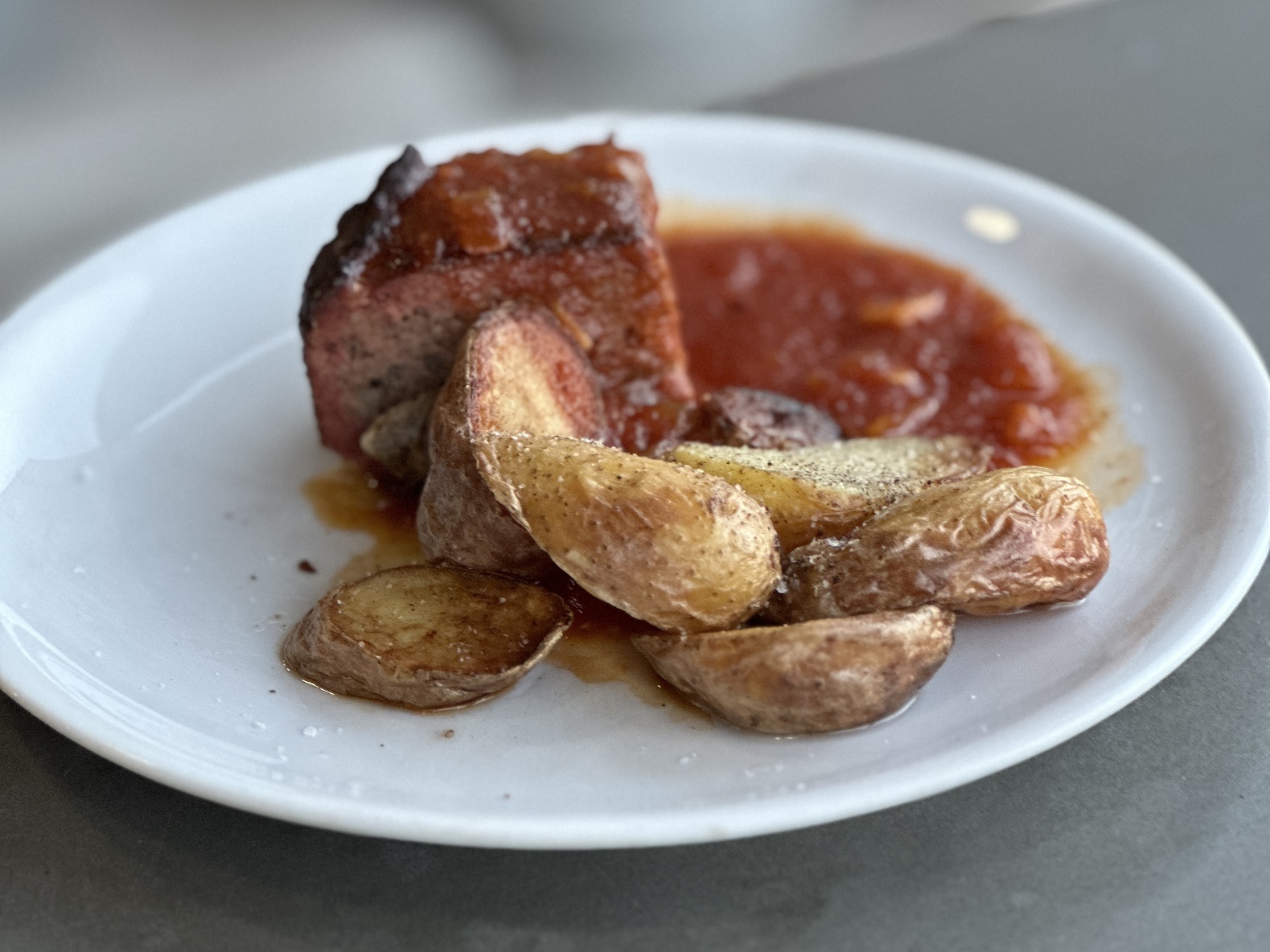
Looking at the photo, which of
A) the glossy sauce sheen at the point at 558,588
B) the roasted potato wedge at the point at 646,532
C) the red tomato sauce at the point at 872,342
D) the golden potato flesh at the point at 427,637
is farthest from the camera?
the red tomato sauce at the point at 872,342

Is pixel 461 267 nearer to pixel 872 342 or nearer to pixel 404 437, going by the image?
pixel 404 437

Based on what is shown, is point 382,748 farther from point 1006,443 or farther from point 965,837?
point 1006,443

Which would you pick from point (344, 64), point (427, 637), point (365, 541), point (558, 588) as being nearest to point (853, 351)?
point (558, 588)

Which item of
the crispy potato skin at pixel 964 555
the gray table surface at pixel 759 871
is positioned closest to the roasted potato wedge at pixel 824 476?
the crispy potato skin at pixel 964 555

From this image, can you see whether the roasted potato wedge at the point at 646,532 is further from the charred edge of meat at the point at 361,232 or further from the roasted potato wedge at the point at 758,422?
the charred edge of meat at the point at 361,232

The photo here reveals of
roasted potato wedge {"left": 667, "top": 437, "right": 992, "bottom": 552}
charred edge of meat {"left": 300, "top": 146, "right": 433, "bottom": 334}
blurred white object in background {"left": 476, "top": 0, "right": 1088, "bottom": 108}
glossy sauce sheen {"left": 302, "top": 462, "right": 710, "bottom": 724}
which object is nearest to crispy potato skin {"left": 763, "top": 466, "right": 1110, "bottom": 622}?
roasted potato wedge {"left": 667, "top": 437, "right": 992, "bottom": 552}

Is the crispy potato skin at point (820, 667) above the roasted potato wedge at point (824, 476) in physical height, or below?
below

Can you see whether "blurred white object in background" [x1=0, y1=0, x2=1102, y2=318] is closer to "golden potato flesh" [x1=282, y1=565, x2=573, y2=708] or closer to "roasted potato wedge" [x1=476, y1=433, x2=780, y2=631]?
"golden potato flesh" [x1=282, y1=565, x2=573, y2=708]
